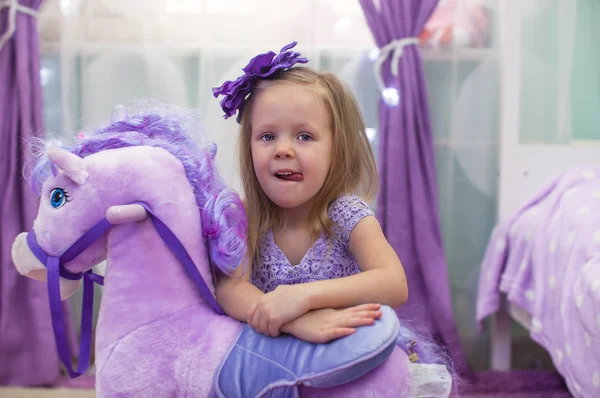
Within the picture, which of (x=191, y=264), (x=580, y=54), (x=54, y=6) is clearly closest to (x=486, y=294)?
(x=580, y=54)

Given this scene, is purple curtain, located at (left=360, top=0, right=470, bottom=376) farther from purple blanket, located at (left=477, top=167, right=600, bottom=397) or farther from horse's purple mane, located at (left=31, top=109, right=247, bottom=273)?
horse's purple mane, located at (left=31, top=109, right=247, bottom=273)

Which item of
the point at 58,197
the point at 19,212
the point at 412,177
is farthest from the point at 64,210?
the point at 412,177

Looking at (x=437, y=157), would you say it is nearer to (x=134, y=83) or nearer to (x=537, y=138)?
(x=537, y=138)

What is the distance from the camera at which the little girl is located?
77 cm

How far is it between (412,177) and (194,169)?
109 cm

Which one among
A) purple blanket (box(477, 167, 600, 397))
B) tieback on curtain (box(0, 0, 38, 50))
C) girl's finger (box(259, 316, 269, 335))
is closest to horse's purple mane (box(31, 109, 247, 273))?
girl's finger (box(259, 316, 269, 335))

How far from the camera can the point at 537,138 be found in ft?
6.20

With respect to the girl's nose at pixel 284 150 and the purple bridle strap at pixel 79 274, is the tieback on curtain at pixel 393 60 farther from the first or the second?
the purple bridle strap at pixel 79 274

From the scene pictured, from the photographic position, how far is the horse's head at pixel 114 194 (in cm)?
69

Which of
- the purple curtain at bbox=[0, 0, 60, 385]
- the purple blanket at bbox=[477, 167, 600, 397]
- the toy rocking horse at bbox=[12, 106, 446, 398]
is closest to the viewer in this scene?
the toy rocking horse at bbox=[12, 106, 446, 398]

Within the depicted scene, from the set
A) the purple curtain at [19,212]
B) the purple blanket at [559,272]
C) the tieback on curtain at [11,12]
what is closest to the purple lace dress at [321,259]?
the purple blanket at [559,272]

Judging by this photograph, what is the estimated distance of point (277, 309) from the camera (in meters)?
0.68

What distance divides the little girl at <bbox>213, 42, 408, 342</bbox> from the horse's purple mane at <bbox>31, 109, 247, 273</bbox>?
0.17 feet

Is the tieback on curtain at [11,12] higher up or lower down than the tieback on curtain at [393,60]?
higher up
